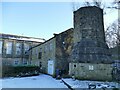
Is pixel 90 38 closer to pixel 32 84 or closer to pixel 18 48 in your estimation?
pixel 32 84

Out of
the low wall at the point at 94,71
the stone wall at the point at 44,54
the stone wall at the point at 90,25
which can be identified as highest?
the stone wall at the point at 90,25

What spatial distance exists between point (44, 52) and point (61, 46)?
534cm

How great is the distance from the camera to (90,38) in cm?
2084

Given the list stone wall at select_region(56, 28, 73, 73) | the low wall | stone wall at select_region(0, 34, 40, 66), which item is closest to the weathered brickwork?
stone wall at select_region(56, 28, 73, 73)

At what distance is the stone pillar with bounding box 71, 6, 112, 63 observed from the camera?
19719mm

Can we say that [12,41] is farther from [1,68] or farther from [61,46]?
[61,46]

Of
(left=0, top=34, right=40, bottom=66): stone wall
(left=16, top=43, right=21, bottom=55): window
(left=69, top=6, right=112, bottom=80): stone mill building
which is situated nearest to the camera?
(left=69, top=6, right=112, bottom=80): stone mill building

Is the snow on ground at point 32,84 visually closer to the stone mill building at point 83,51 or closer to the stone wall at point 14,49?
the stone mill building at point 83,51

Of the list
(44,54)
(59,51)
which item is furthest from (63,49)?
(44,54)

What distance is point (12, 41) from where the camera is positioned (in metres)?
36.3

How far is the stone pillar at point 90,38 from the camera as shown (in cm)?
1972

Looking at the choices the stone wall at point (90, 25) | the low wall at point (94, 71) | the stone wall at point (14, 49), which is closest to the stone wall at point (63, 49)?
the stone wall at point (90, 25)

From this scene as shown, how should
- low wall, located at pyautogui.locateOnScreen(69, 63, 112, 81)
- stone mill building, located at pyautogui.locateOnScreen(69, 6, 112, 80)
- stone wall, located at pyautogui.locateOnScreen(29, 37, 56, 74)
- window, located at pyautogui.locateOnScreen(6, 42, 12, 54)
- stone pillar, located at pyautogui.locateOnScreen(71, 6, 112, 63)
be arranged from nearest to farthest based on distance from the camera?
low wall, located at pyautogui.locateOnScreen(69, 63, 112, 81)
stone mill building, located at pyautogui.locateOnScreen(69, 6, 112, 80)
stone pillar, located at pyautogui.locateOnScreen(71, 6, 112, 63)
stone wall, located at pyautogui.locateOnScreen(29, 37, 56, 74)
window, located at pyautogui.locateOnScreen(6, 42, 12, 54)

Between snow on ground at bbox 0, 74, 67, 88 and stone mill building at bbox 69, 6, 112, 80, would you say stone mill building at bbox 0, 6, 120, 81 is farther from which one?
snow on ground at bbox 0, 74, 67, 88
